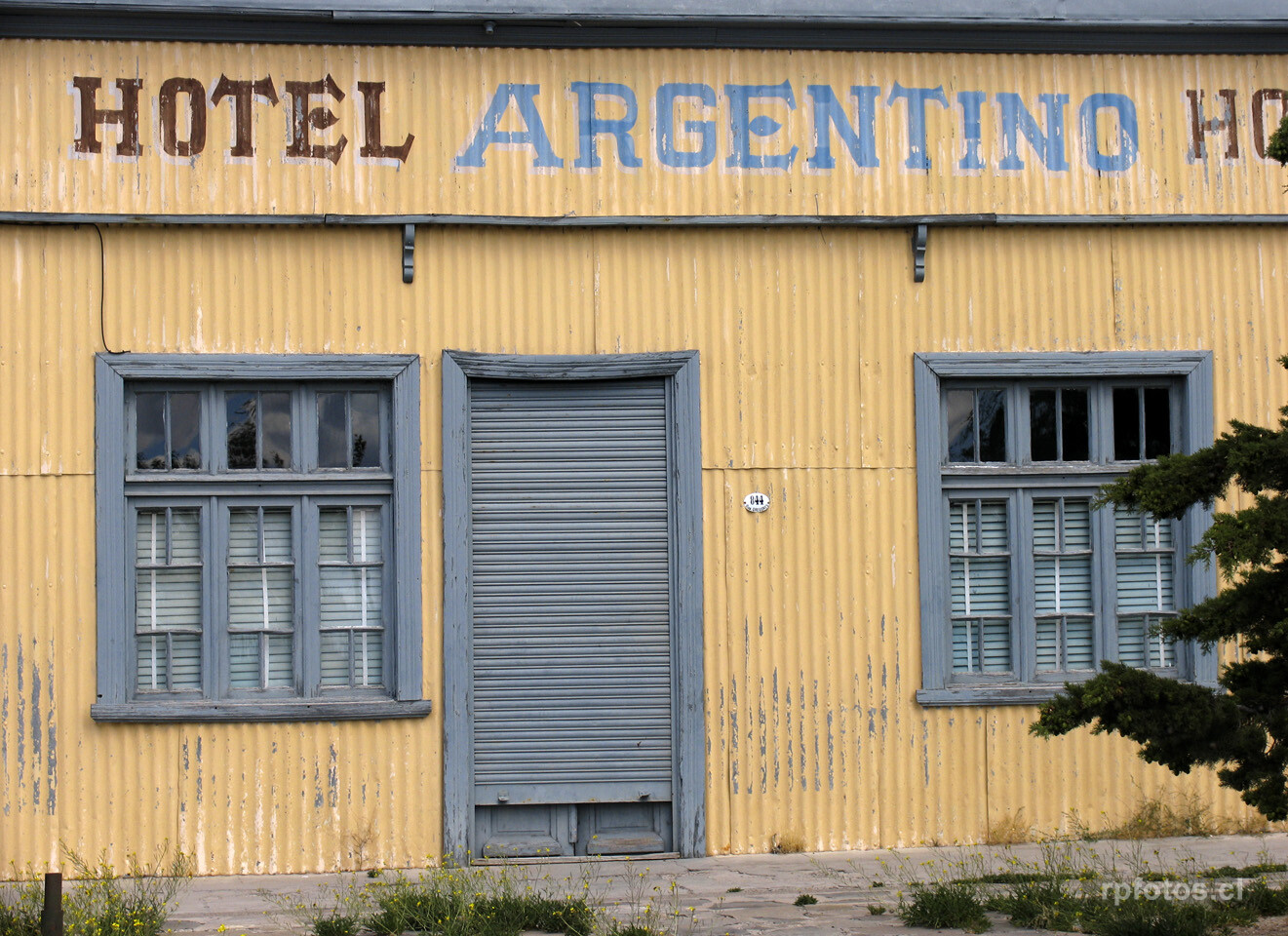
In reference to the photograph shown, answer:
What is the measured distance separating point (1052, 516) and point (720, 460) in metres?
2.37

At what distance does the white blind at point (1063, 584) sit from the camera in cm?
888

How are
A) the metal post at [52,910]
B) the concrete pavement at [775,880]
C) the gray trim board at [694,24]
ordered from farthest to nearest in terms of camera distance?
the gray trim board at [694,24]
the concrete pavement at [775,880]
the metal post at [52,910]

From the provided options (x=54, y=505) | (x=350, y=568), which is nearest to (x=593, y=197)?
(x=350, y=568)

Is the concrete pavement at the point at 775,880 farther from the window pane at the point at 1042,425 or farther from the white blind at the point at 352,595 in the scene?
the window pane at the point at 1042,425

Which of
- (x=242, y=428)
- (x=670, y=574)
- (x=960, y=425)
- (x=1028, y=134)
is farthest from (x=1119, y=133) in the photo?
(x=242, y=428)

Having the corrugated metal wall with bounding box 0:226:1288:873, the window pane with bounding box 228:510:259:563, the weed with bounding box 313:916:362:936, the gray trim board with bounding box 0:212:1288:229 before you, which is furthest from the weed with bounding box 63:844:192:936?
the gray trim board with bounding box 0:212:1288:229

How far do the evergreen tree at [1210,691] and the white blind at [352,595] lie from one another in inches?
182

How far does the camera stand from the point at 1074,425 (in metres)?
8.96

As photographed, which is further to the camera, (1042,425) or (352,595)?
(1042,425)

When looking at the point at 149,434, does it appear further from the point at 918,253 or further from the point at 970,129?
the point at 970,129

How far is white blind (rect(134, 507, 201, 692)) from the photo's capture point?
8383 millimetres

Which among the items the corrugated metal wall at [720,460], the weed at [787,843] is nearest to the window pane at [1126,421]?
the corrugated metal wall at [720,460]

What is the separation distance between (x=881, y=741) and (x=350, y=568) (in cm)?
371

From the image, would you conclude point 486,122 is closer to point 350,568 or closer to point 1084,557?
point 350,568
